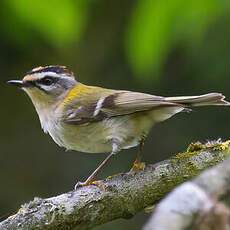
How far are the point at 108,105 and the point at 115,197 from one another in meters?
0.96

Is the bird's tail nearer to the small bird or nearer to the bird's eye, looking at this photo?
the small bird

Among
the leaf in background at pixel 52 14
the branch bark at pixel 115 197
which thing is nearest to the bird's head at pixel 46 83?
the leaf in background at pixel 52 14

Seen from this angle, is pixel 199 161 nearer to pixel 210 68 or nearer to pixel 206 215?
pixel 206 215

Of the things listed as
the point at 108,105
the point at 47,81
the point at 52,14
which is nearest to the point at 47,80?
the point at 47,81

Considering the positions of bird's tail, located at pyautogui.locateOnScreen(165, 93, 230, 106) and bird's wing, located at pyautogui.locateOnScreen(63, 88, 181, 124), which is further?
bird's wing, located at pyautogui.locateOnScreen(63, 88, 181, 124)

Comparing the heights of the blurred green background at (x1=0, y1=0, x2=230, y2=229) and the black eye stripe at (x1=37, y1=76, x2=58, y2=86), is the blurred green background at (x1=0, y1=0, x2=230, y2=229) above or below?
below

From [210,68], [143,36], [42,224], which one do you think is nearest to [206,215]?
[42,224]

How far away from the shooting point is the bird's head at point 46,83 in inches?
181

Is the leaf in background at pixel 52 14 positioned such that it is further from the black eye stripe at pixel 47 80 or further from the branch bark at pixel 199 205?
the branch bark at pixel 199 205

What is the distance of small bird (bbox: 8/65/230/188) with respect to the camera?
3.97 metres

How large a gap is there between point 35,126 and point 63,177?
84cm

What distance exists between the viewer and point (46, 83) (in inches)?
187

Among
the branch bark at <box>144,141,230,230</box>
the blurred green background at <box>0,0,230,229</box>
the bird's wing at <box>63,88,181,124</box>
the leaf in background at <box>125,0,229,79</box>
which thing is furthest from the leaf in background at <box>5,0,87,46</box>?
the branch bark at <box>144,141,230,230</box>

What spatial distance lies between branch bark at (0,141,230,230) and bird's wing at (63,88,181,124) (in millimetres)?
499
